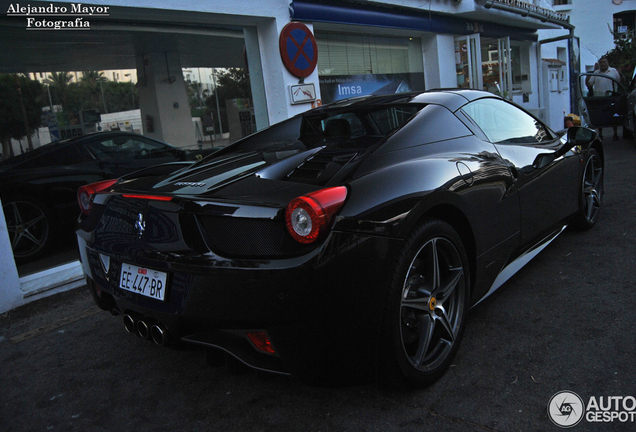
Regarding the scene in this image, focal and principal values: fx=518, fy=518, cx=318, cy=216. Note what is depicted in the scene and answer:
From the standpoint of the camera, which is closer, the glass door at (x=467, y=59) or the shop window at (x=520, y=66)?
the glass door at (x=467, y=59)

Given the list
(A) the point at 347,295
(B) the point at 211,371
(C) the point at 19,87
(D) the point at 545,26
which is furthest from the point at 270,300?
(D) the point at 545,26

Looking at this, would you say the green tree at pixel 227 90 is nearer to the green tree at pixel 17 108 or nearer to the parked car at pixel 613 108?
the green tree at pixel 17 108

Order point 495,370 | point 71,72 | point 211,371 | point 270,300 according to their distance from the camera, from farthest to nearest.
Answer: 1. point 71,72
2. point 211,371
3. point 495,370
4. point 270,300

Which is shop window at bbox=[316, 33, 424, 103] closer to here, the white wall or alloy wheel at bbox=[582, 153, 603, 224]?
alloy wheel at bbox=[582, 153, 603, 224]

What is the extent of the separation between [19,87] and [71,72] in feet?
1.72

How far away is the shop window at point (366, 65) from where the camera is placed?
823 centimetres

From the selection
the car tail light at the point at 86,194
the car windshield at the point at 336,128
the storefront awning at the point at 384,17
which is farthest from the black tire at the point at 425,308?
the storefront awning at the point at 384,17

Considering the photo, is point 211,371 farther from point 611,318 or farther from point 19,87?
point 19,87

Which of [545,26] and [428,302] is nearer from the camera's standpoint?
[428,302]

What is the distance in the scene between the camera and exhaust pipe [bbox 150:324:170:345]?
→ 6.84 ft

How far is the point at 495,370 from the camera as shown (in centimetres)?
237

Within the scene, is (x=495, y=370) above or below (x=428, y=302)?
below

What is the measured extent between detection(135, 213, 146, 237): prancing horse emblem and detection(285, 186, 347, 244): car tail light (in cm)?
69

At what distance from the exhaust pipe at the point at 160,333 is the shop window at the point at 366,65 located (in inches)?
253
